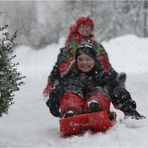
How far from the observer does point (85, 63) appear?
6547mm

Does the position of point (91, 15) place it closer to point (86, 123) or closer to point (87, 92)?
point (87, 92)

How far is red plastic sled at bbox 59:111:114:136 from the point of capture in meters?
5.83

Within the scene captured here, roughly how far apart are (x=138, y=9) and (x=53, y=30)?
5713 mm

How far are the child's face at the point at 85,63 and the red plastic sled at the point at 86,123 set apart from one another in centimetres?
80

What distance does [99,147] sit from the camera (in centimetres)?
528

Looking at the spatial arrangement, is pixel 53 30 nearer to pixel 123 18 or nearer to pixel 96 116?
pixel 123 18

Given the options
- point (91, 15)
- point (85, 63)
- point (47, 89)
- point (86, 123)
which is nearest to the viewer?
point (86, 123)

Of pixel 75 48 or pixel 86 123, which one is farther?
pixel 75 48

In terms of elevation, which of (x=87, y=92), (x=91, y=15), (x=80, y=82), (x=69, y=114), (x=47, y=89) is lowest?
(x=69, y=114)

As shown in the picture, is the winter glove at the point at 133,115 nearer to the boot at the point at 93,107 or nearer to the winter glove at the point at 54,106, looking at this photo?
the boot at the point at 93,107

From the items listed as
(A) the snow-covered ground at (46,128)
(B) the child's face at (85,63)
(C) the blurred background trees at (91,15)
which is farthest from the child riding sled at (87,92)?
(C) the blurred background trees at (91,15)

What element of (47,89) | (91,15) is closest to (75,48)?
(47,89)

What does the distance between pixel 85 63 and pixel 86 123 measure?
88 cm

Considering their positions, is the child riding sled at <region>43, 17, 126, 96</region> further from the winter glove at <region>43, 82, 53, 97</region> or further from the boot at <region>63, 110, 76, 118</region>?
the boot at <region>63, 110, 76, 118</region>
